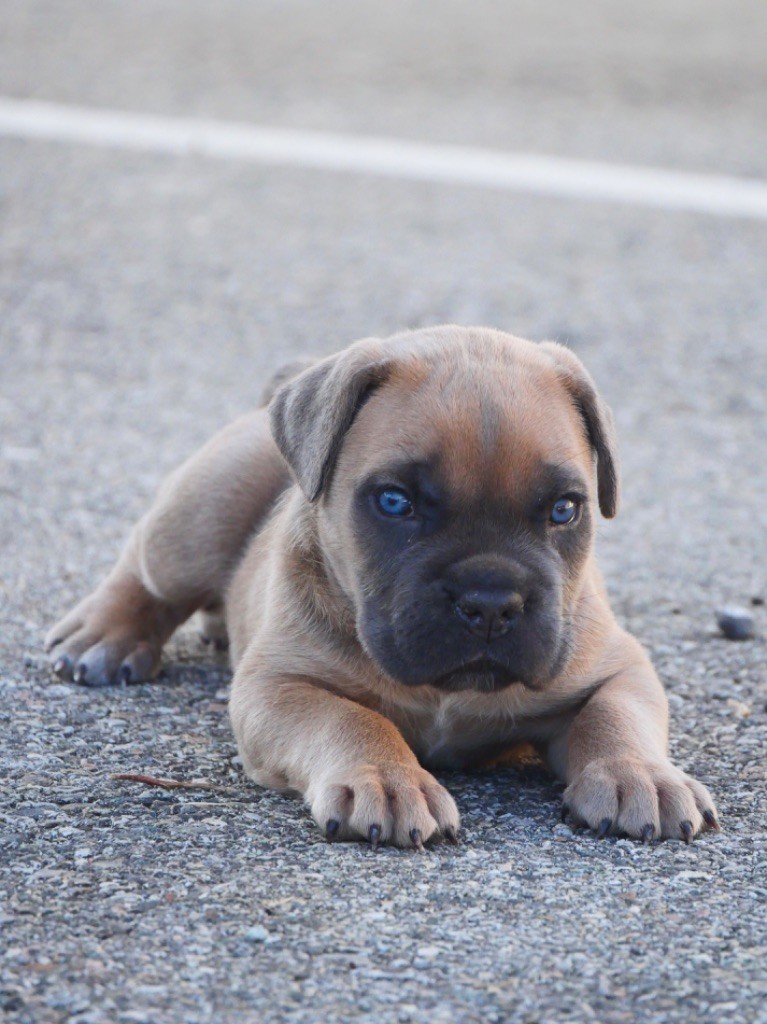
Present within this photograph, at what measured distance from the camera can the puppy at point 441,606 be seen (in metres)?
4.49

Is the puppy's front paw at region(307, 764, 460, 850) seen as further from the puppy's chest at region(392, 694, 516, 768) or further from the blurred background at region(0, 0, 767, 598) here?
the blurred background at region(0, 0, 767, 598)

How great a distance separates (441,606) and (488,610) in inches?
5.8

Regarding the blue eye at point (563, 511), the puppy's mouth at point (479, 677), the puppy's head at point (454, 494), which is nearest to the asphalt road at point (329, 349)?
the puppy's mouth at point (479, 677)

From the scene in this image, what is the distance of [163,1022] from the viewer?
343 cm

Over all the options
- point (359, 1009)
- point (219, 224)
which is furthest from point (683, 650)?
point (219, 224)

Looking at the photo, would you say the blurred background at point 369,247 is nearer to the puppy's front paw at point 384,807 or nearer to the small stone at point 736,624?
the small stone at point 736,624

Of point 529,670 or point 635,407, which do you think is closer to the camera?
point 529,670

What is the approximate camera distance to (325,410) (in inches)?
199

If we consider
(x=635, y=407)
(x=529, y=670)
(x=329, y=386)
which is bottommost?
(x=635, y=407)

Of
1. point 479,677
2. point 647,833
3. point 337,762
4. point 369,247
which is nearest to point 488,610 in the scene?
point 479,677

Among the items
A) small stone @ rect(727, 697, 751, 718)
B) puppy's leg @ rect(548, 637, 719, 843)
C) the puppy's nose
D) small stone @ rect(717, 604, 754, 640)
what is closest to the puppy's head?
the puppy's nose

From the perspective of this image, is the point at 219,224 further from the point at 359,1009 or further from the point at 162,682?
the point at 359,1009

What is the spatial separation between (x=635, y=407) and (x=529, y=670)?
20.8ft

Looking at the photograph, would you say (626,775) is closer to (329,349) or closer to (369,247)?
(329,349)
